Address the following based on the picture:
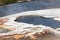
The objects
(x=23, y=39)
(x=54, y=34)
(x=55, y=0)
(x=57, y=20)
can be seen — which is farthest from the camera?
(x=55, y=0)

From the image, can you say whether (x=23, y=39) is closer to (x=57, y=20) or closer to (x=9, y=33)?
(x=9, y=33)

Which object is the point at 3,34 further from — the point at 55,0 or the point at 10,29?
the point at 55,0

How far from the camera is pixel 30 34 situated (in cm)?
129

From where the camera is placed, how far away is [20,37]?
125 cm

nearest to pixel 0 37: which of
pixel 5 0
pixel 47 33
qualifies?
pixel 47 33

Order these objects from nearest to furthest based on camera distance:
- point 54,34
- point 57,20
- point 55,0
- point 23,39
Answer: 1. point 23,39
2. point 54,34
3. point 57,20
4. point 55,0

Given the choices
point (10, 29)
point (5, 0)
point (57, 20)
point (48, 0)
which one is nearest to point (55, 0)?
point (48, 0)

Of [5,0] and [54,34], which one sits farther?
A: [5,0]

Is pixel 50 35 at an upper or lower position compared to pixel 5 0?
upper

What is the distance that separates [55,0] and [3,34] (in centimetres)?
290

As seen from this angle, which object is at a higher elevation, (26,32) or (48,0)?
(26,32)

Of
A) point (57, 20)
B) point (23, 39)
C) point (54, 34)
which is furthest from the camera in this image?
point (57, 20)

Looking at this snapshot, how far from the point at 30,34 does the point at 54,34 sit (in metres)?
0.21

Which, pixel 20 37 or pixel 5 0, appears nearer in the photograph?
pixel 20 37
